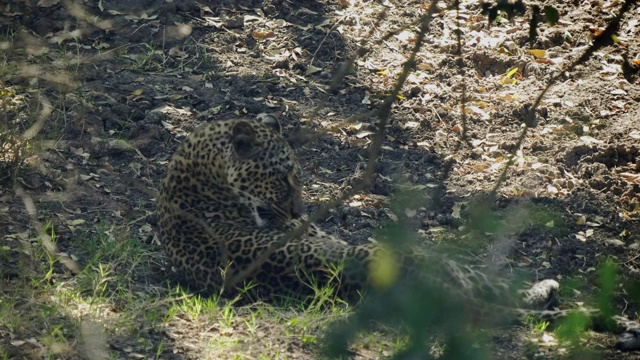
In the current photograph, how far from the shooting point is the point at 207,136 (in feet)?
22.4

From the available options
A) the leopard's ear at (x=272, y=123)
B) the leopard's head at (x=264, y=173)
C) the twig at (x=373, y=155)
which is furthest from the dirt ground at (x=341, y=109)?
the twig at (x=373, y=155)

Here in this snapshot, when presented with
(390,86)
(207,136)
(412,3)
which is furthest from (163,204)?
(412,3)

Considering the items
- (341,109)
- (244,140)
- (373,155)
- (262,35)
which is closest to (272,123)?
(244,140)

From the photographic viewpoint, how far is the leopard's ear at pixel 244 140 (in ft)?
21.9

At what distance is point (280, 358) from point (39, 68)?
477 cm

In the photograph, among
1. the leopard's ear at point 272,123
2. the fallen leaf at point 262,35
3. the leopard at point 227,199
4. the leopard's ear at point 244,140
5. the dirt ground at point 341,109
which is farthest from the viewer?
the fallen leaf at point 262,35

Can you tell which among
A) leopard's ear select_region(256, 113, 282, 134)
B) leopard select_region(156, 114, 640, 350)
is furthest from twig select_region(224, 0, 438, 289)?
leopard's ear select_region(256, 113, 282, 134)

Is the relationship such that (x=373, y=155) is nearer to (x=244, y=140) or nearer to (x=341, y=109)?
(x=244, y=140)

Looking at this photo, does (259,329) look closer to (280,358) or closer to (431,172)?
(280,358)

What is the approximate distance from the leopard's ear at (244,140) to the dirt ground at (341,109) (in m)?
0.72

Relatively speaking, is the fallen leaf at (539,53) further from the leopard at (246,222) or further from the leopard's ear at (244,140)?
the leopard's ear at (244,140)

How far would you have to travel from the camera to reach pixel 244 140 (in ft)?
21.9

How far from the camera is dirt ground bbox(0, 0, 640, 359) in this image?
7.36m

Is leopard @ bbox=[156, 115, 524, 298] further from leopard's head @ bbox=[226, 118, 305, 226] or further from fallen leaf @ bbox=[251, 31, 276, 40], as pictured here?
fallen leaf @ bbox=[251, 31, 276, 40]
